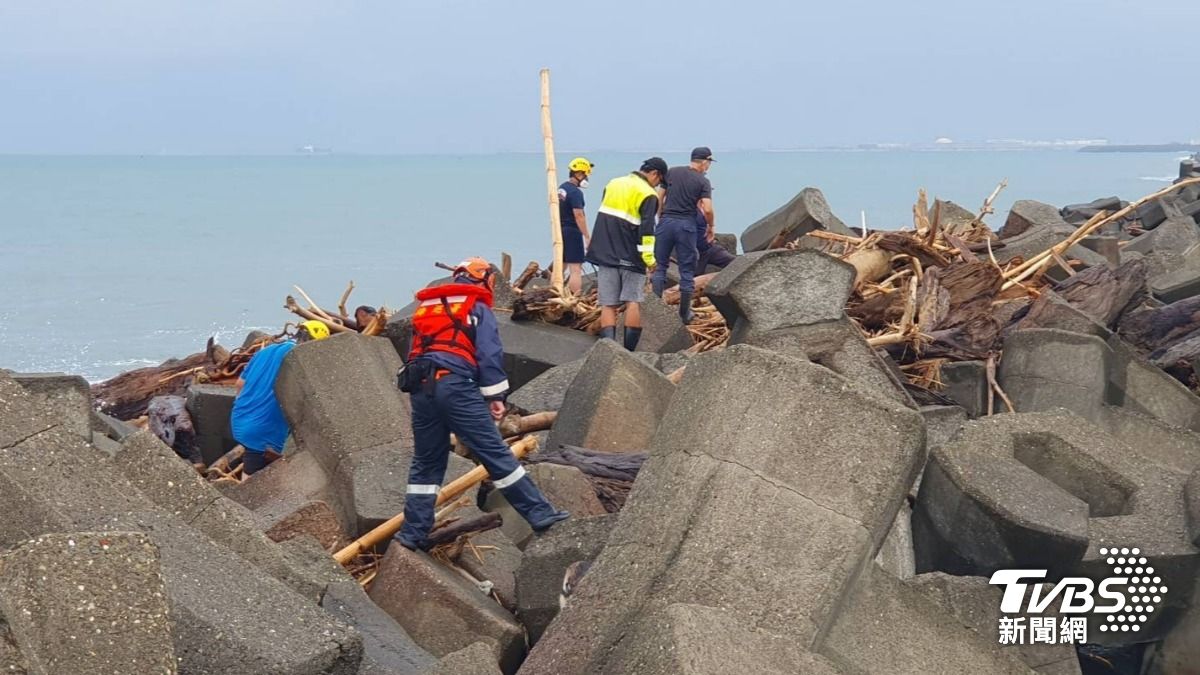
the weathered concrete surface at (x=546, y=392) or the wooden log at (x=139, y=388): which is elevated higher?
the weathered concrete surface at (x=546, y=392)

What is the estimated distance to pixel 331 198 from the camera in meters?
88.1

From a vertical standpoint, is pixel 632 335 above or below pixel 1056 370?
below

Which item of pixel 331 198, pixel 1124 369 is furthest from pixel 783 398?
pixel 331 198

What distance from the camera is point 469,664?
455cm

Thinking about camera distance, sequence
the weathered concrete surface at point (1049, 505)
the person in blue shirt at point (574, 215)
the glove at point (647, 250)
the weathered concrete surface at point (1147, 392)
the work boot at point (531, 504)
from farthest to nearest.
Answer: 1. the person in blue shirt at point (574, 215)
2. the glove at point (647, 250)
3. the weathered concrete surface at point (1147, 392)
4. the work boot at point (531, 504)
5. the weathered concrete surface at point (1049, 505)

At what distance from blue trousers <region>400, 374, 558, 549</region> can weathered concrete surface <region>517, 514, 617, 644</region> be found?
1.74ft

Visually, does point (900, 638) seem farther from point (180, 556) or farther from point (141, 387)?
point (141, 387)

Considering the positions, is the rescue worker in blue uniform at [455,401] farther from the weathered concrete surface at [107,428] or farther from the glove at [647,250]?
the glove at [647,250]

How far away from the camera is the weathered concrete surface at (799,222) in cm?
1384

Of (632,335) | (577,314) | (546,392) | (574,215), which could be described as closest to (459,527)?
(546,392)

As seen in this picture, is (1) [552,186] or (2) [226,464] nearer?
(2) [226,464]

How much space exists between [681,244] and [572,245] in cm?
204

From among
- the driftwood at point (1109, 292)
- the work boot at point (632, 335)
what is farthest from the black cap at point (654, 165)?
the driftwood at point (1109, 292)

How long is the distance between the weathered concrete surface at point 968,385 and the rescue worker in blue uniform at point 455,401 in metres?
2.98
